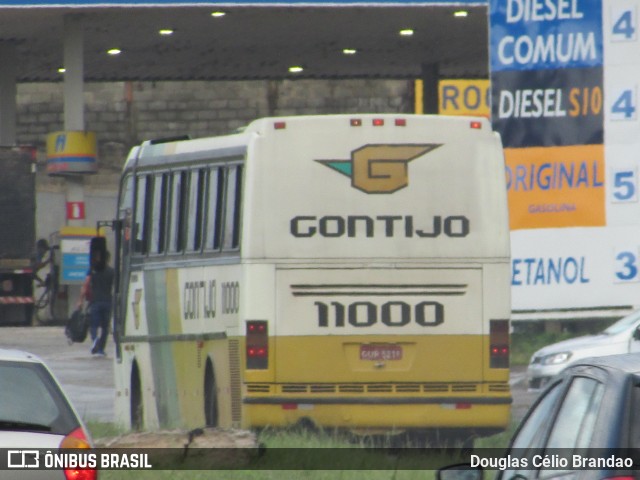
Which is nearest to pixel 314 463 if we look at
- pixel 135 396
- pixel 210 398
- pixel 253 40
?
pixel 210 398

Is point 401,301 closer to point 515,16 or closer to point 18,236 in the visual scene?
point 515,16

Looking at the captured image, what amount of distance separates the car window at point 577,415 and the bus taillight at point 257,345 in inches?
360

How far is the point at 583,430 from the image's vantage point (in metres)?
5.80

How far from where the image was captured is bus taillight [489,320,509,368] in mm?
15641

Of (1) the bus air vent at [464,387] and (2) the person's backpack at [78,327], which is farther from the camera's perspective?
(2) the person's backpack at [78,327]

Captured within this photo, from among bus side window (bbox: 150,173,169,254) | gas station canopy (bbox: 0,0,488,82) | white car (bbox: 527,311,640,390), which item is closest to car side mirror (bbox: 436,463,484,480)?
bus side window (bbox: 150,173,169,254)

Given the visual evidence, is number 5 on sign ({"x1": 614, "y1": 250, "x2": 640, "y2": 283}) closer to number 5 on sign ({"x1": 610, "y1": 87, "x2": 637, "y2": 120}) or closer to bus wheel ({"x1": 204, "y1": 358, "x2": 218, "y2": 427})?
number 5 on sign ({"x1": 610, "y1": 87, "x2": 637, "y2": 120})

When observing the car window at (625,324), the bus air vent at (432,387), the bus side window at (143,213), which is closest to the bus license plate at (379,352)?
the bus air vent at (432,387)

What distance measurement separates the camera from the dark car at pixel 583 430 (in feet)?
17.6

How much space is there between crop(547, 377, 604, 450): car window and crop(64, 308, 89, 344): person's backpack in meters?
25.2

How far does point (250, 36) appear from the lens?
98.5ft

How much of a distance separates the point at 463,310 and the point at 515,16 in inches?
330

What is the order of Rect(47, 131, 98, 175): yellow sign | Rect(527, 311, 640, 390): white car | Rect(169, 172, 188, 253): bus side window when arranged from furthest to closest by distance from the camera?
Rect(47, 131, 98, 175): yellow sign < Rect(527, 311, 640, 390): white car < Rect(169, 172, 188, 253): bus side window

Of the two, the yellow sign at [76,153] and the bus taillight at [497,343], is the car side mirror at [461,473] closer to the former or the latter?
the bus taillight at [497,343]
